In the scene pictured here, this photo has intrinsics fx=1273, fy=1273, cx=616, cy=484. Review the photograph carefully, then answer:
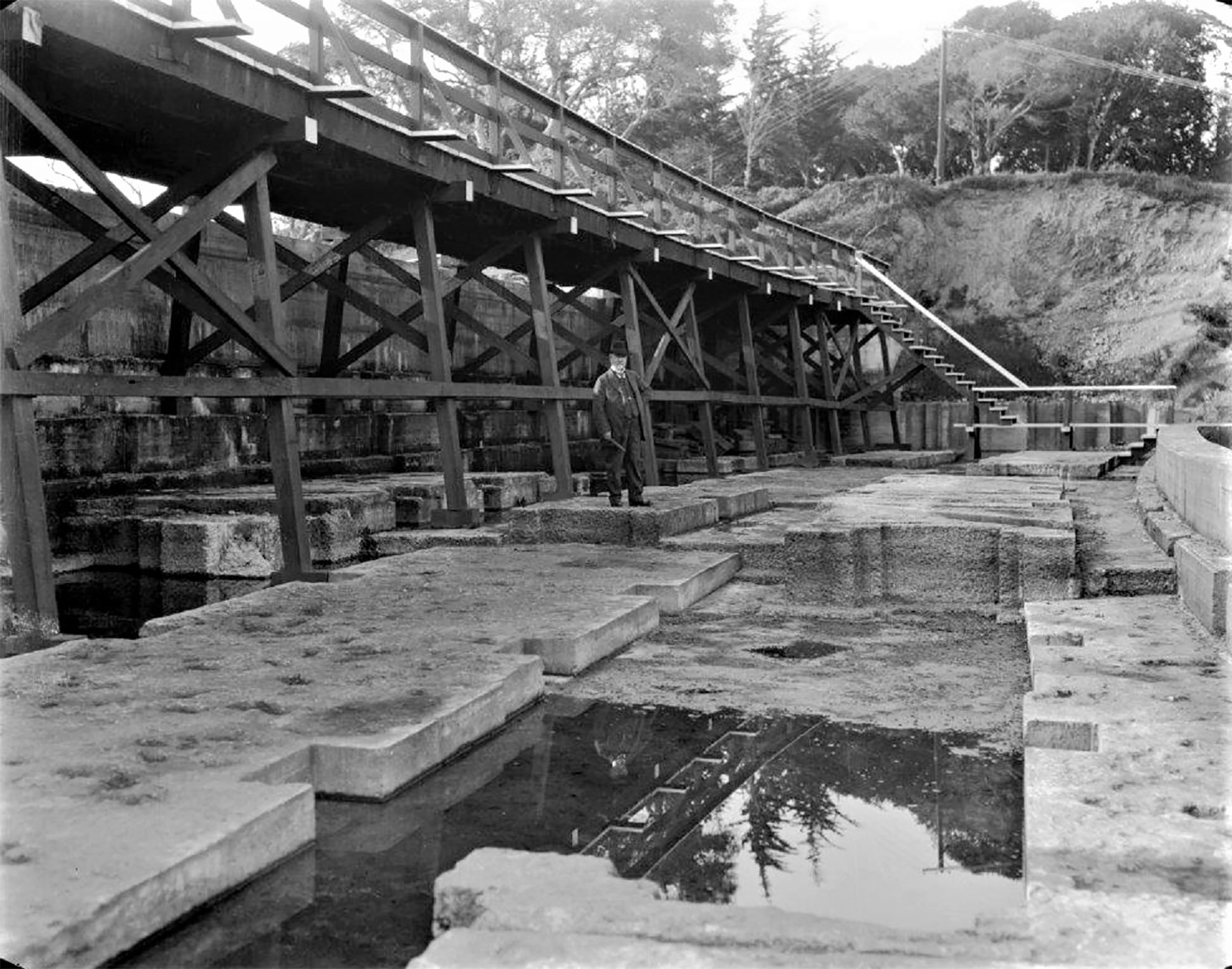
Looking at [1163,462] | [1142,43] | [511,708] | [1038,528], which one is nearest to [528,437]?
[1163,462]

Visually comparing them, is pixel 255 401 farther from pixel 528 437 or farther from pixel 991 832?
pixel 991 832

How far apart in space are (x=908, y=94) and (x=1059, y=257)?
13887 mm

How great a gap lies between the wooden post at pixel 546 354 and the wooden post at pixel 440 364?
203 centimetres

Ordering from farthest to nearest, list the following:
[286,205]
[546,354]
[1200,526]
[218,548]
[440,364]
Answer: [546,354] < [286,205] < [440,364] < [218,548] < [1200,526]

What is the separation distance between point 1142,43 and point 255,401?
129 ft

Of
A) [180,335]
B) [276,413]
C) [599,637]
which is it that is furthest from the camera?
[180,335]

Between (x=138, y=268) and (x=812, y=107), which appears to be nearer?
(x=138, y=268)

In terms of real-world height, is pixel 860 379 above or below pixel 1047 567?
above

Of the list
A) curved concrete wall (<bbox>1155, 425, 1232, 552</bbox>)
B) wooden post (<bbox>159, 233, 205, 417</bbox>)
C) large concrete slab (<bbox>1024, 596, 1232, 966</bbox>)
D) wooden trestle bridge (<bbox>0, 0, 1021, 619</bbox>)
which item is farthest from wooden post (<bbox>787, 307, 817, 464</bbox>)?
large concrete slab (<bbox>1024, 596, 1232, 966</bbox>)

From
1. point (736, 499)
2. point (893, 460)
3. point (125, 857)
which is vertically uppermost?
point (736, 499)

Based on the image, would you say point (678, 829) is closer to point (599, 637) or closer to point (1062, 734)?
point (1062, 734)

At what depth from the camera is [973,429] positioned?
25188 mm

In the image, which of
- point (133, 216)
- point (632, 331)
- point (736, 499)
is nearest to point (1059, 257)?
point (632, 331)

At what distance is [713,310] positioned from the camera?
775 inches
